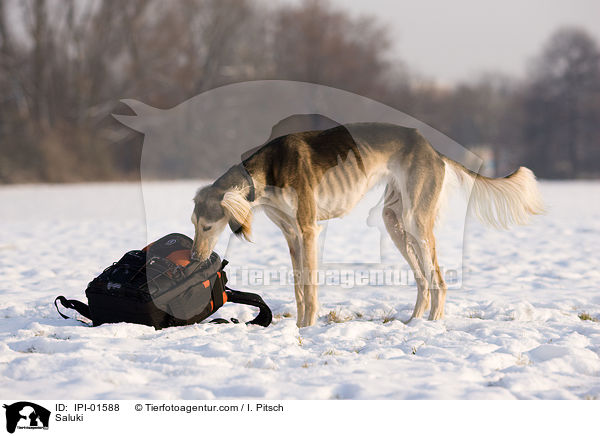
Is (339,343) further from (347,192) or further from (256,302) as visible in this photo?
(347,192)

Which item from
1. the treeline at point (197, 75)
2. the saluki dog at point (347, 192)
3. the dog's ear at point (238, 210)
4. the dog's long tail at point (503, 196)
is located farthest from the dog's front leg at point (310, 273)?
the treeline at point (197, 75)

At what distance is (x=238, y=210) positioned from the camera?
4.75 m

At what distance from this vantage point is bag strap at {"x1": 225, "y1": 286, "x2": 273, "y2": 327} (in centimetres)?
503

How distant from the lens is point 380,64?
44.3 m

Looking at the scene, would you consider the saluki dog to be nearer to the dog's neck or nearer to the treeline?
the dog's neck

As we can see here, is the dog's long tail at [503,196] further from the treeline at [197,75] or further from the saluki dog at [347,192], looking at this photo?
the treeline at [197,75]

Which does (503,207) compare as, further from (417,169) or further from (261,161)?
(261,161)

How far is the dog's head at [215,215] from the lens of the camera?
4.76 meters

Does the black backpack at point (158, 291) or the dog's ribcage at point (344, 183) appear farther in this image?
the dog's ribcage at point (344, 183)

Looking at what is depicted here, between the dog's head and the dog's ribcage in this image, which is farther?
the dog's ribcage

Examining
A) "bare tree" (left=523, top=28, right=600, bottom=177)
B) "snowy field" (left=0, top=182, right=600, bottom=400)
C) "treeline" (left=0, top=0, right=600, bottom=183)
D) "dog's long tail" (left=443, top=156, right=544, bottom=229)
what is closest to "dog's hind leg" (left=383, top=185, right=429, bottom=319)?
"snowy field" (left=0, top=182, right=600, bottom=400)

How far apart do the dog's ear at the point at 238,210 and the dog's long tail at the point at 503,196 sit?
2.18m
